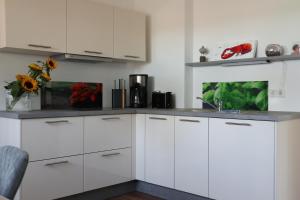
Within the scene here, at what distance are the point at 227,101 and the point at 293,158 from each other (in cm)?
96

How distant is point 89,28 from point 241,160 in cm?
197

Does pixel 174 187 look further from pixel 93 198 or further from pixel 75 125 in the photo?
pixel 75 125

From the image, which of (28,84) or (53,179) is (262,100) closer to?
(53,179)

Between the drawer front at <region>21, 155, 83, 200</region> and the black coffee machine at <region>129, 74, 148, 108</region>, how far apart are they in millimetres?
1035

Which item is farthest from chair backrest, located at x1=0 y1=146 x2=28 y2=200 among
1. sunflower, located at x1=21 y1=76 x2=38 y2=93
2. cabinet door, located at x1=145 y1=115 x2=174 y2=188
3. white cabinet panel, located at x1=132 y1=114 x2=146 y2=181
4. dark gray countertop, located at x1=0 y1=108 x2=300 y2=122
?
white cabinet panel, located at x1=132 y1=114 x2=146 y2=181

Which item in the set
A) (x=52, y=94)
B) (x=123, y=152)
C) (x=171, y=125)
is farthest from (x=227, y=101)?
(x=52, y=94)

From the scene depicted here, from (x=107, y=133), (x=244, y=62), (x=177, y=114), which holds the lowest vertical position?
(x=107, y=133)

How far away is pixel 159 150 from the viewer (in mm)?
3365

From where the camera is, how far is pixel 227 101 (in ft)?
11.6

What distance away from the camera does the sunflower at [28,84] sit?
116 inches

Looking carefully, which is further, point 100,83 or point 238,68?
point 100,83

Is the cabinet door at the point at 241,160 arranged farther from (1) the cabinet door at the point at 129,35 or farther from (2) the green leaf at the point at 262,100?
(1) the cabinet door at the point at 129,35

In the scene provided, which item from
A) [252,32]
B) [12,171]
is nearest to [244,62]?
[252,32]

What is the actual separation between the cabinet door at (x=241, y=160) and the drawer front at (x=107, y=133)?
95 centimetres
